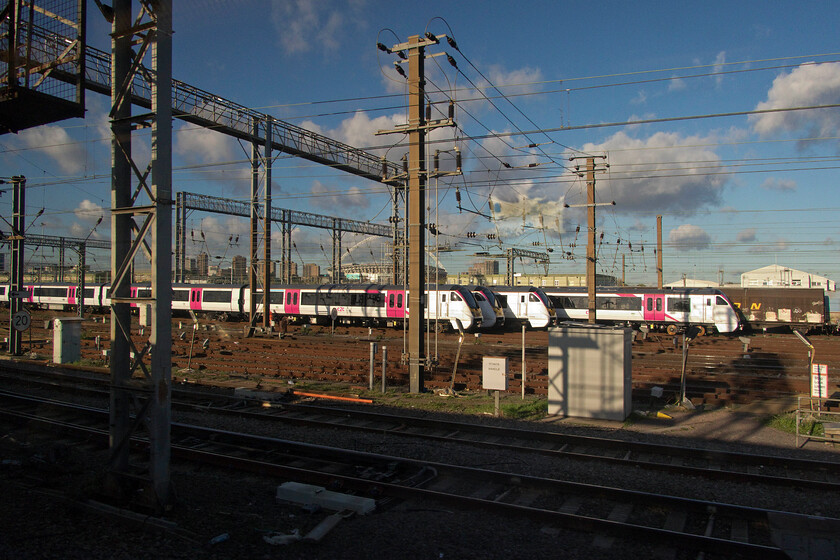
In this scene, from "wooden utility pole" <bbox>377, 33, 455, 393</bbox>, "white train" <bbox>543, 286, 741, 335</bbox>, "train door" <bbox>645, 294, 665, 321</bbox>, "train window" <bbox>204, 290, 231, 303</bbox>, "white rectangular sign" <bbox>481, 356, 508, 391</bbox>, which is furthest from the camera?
"train window" <bbox>204, 290, 231, 303</bbox>

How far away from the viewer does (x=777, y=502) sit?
664 centimetres

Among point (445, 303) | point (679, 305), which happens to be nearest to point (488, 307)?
point (445, 303)

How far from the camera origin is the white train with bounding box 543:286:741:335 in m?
32.4

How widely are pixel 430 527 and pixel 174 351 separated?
18972 millimetres

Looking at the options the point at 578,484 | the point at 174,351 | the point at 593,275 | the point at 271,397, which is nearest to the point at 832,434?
the point at 578,484

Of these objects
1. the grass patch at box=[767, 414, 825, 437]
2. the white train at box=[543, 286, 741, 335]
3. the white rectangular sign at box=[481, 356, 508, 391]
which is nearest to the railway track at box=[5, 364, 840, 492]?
the white rectangular sign at box=[481, 356, 508, 391]

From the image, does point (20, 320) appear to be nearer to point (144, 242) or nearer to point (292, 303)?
point (144, 242)

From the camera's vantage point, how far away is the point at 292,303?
123 feet

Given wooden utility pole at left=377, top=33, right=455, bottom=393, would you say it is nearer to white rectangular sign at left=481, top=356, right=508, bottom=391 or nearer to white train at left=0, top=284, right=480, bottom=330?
white rectangular sign at left=481, top=356, right=508, bottom=391

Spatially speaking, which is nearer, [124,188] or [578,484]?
[124,188]

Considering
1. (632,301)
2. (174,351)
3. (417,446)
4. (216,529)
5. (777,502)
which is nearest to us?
(216,529)

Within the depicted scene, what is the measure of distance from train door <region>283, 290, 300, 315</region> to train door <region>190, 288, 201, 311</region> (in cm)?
770

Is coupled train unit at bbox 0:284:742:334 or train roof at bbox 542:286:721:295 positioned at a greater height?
train roof at bbox 542:286:721:295

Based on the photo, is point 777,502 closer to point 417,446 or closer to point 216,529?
point 417,446
